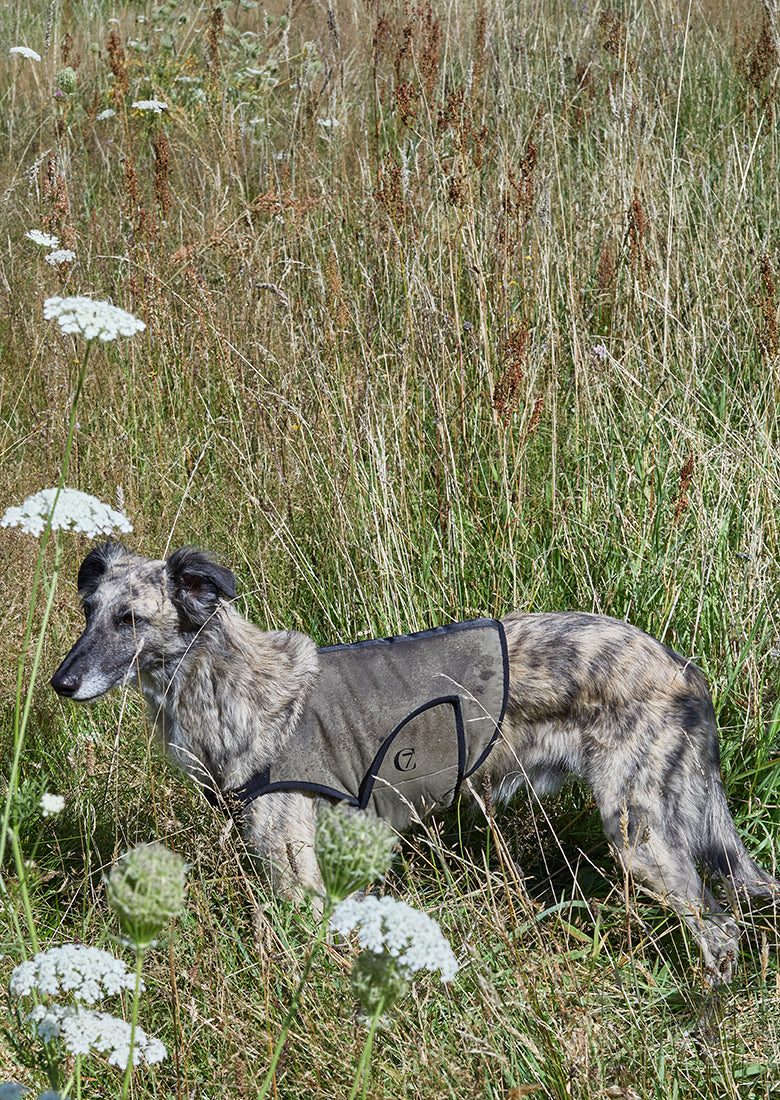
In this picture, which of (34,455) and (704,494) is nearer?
(704,494)

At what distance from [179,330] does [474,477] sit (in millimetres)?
1768

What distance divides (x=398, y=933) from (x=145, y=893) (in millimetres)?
279

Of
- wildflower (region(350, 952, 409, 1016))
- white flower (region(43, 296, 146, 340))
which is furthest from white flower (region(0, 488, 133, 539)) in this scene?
wildflower (region(350, 952, 409, 1016))

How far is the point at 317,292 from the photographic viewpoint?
15.6ft

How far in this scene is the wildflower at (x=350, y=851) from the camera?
3.47 ft

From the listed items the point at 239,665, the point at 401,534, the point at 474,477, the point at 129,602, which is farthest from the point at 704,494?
the point at 129,602

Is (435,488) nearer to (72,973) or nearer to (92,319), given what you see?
(92,319)

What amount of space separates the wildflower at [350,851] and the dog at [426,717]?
161 cm

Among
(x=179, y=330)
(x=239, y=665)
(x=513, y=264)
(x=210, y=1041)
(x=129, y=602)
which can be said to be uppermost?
(x=513, y=264)

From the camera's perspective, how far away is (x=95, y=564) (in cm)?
326

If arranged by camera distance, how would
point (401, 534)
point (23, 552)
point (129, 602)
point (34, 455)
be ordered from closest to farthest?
point (129, 602)
point (401, 534)
point (23, 552)
point (34, 455)

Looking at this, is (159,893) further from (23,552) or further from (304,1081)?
(23,552)

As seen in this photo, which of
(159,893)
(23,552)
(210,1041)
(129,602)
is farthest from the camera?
(23,552)

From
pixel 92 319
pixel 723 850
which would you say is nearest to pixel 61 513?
pixel 92 319
